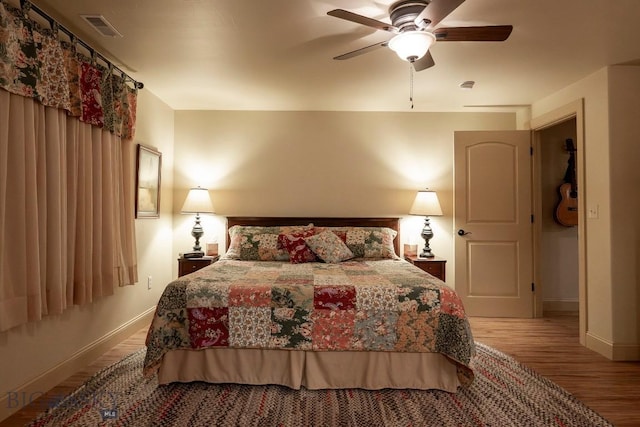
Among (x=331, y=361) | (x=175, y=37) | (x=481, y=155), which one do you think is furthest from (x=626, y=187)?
(x=175, y=37)

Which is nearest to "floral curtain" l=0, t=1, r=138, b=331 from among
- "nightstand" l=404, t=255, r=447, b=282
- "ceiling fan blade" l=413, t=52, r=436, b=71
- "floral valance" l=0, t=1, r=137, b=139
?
"floral valance" l=0, t=1, r=137, b=139

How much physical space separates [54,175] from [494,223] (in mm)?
4081

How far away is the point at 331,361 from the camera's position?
226 centimetres

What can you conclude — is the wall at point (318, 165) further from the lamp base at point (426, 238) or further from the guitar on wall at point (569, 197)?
the guitar on wall at point (569, 197)

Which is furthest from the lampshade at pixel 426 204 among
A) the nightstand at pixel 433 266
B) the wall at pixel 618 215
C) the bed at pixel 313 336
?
the bed at pixel 313 336

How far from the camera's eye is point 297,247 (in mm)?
3441

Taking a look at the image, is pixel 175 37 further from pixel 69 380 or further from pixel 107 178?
pixel 69 380

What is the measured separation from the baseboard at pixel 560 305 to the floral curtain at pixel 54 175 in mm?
4648

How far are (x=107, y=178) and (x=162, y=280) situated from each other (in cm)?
163

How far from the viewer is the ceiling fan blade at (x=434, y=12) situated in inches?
67.3

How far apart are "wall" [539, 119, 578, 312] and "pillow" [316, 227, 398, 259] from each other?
207 centimetres

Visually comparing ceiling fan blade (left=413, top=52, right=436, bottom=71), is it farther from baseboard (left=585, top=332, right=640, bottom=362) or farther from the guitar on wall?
the guitar on wall

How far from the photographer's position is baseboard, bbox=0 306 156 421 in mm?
2016

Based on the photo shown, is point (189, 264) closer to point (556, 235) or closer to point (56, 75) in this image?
point (56, 75)
